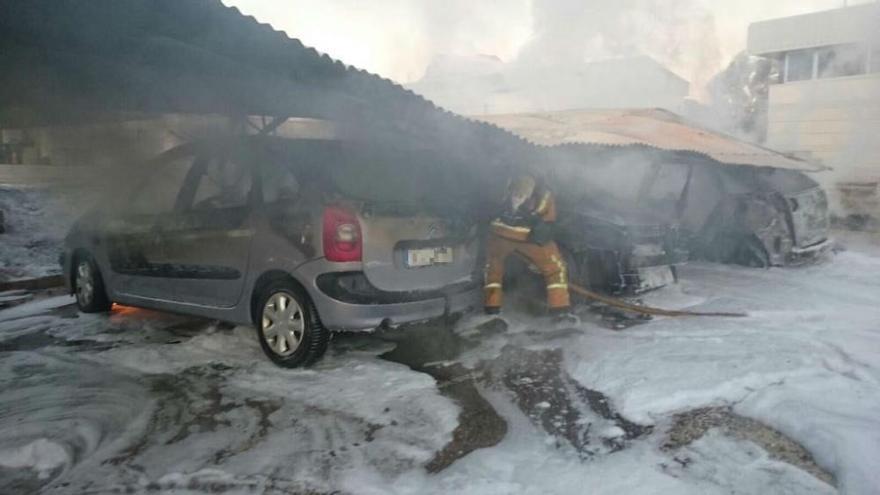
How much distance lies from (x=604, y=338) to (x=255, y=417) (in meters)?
2.54

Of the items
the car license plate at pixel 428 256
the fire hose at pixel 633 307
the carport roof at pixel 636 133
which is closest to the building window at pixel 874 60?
the carport roof at pixel 636 133

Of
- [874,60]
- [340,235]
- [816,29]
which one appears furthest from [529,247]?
[816,29]

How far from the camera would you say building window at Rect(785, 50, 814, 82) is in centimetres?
1534

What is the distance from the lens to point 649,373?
376 centimetres

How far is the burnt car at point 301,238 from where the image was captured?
3846 mm

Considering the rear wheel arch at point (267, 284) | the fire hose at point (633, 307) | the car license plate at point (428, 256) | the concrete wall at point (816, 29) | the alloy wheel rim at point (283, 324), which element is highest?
the concrete wall at point (816, 29)

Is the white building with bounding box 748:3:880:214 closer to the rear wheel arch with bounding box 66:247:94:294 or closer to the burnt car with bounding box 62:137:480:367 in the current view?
the burnt car with bounding box 62:137:480:367

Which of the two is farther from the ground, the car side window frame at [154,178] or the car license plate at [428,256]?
the car side window frame at [154,178]

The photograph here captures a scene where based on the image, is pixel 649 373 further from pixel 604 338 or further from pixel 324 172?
pixel 324 172

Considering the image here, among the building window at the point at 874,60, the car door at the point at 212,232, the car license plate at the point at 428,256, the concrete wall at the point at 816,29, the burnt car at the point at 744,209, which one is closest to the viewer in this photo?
the car license plate at the point at 428,256

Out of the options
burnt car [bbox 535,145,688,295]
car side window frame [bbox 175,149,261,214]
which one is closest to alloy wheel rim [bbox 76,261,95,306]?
car side window frame [bbox 175,149,261,214]

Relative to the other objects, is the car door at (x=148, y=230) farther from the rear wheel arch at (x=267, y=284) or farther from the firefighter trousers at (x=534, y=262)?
the firefighter trousers at (x=534, y=262)

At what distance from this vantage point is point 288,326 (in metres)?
4.06

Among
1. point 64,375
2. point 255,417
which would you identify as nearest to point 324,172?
point 255,417
